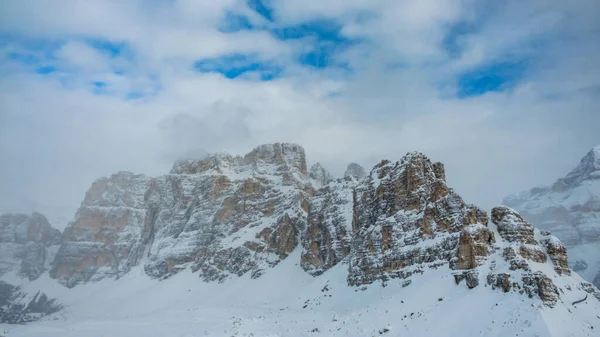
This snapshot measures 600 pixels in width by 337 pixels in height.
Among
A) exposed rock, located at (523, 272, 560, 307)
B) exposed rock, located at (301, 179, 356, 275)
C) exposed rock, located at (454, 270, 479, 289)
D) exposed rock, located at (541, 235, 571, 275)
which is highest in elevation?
exposed rock, located at (301, 179, 356, 275)

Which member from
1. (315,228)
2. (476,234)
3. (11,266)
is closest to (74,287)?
(11,266)

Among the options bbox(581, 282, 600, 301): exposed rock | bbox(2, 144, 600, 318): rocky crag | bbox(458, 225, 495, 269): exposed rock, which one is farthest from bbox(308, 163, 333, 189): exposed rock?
bbox(581, 282, 600, 301): exposed rock

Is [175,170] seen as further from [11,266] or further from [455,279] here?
[455,279]

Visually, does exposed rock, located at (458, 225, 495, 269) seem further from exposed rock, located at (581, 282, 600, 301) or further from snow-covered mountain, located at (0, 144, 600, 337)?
exposed rock, located at (581, 282, 600, 301)

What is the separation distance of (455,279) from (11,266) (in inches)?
7685

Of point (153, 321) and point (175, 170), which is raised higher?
point (175, 170)

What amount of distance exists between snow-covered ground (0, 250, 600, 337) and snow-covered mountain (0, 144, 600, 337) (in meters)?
0.20

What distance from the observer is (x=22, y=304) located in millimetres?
170500

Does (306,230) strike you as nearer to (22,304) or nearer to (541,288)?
(541,288)

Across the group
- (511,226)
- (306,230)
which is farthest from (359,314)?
(306,230)

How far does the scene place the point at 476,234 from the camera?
5328 cm

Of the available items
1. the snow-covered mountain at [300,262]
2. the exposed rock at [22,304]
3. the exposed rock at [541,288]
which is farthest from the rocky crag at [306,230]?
the exposed rock at [22,304]

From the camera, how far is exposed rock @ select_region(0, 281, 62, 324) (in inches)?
6191

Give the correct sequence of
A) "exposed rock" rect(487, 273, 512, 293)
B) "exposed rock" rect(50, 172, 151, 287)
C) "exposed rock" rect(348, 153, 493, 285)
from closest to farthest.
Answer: "exposed rock" rect(487, 273, 512, 293), "exposed rock" rect(348, 153, 493, 285), "exposed rock" rect(50, 172, 151, 287)
